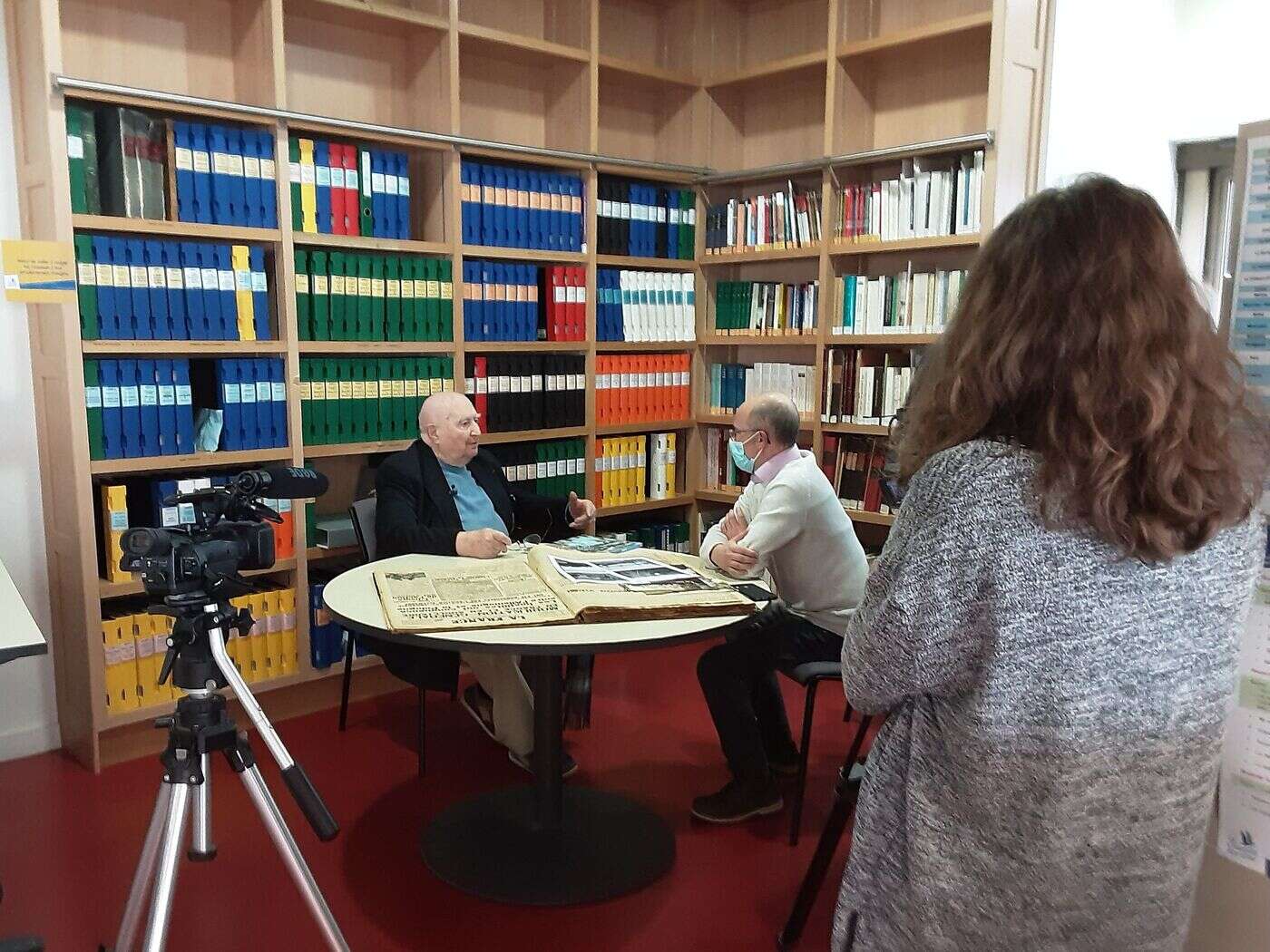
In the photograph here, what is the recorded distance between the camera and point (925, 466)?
1.24 metres

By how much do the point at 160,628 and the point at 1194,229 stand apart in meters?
4.62

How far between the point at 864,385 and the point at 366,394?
1989mm

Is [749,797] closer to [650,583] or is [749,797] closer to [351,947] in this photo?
[650,583]

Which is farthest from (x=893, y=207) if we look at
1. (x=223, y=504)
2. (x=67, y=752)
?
(x=67, y=752)

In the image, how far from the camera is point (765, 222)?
453 cm

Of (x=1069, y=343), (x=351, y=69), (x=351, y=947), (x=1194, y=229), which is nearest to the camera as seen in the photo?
(x=1069, y=343)

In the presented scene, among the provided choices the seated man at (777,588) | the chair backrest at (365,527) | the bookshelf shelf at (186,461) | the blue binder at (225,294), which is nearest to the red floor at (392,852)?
the seated man at (777,588)

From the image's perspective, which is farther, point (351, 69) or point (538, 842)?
point (351, 69)

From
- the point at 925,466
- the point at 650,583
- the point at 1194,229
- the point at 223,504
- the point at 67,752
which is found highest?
the point at 1194,229

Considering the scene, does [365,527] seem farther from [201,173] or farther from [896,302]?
[896,302]

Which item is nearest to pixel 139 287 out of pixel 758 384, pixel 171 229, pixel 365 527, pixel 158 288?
pixel 158 288

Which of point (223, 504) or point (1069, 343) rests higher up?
point (1069, 343)

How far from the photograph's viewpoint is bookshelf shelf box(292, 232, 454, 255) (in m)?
3.54

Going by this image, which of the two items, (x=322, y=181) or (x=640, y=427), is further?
(x=640, y=427)
